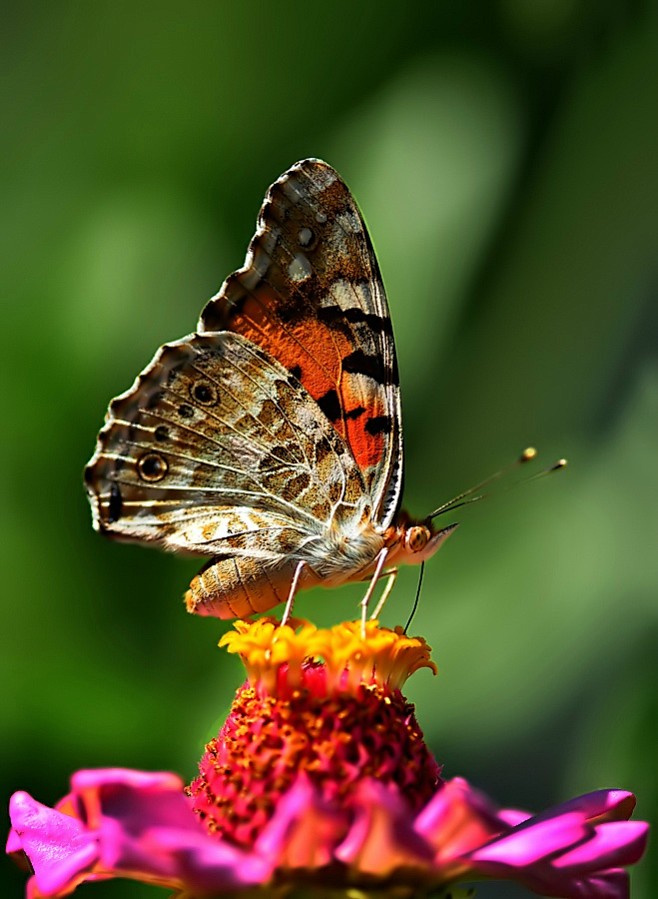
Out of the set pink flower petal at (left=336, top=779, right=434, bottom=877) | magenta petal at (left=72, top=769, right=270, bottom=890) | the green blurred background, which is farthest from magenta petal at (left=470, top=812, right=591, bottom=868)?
the green blurred background

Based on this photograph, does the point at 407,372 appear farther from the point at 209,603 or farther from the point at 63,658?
the point at 209,603

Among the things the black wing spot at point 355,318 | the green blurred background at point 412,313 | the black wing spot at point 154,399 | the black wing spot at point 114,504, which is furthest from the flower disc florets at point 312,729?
the green blurred background at point 412,313

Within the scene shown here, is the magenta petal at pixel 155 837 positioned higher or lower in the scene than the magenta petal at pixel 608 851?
higher

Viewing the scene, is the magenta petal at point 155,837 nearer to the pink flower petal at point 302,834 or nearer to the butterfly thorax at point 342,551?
the pink flower petal at point 302,834

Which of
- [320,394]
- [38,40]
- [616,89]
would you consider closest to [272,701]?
[320,394]

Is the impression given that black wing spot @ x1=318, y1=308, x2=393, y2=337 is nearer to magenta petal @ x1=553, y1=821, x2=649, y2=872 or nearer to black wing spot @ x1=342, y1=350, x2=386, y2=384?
black wing spot @ x1=342, y1=350, x2=386, y2=384

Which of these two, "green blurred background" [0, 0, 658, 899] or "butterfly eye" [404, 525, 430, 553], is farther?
"green blurred background" [0, 0, 658, 899]

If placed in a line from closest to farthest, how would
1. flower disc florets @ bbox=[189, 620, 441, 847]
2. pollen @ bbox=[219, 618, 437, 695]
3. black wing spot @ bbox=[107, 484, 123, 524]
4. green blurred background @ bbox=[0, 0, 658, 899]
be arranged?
flower disc florets @ bbox=[189, 620, 441, 847]
pollen @ bbox=[219, 618, 437, 695]
black wing spot @ bbox=[107, 484, 123, 524]
green blurred background @ bbox=[0, 0, 658, 899]
